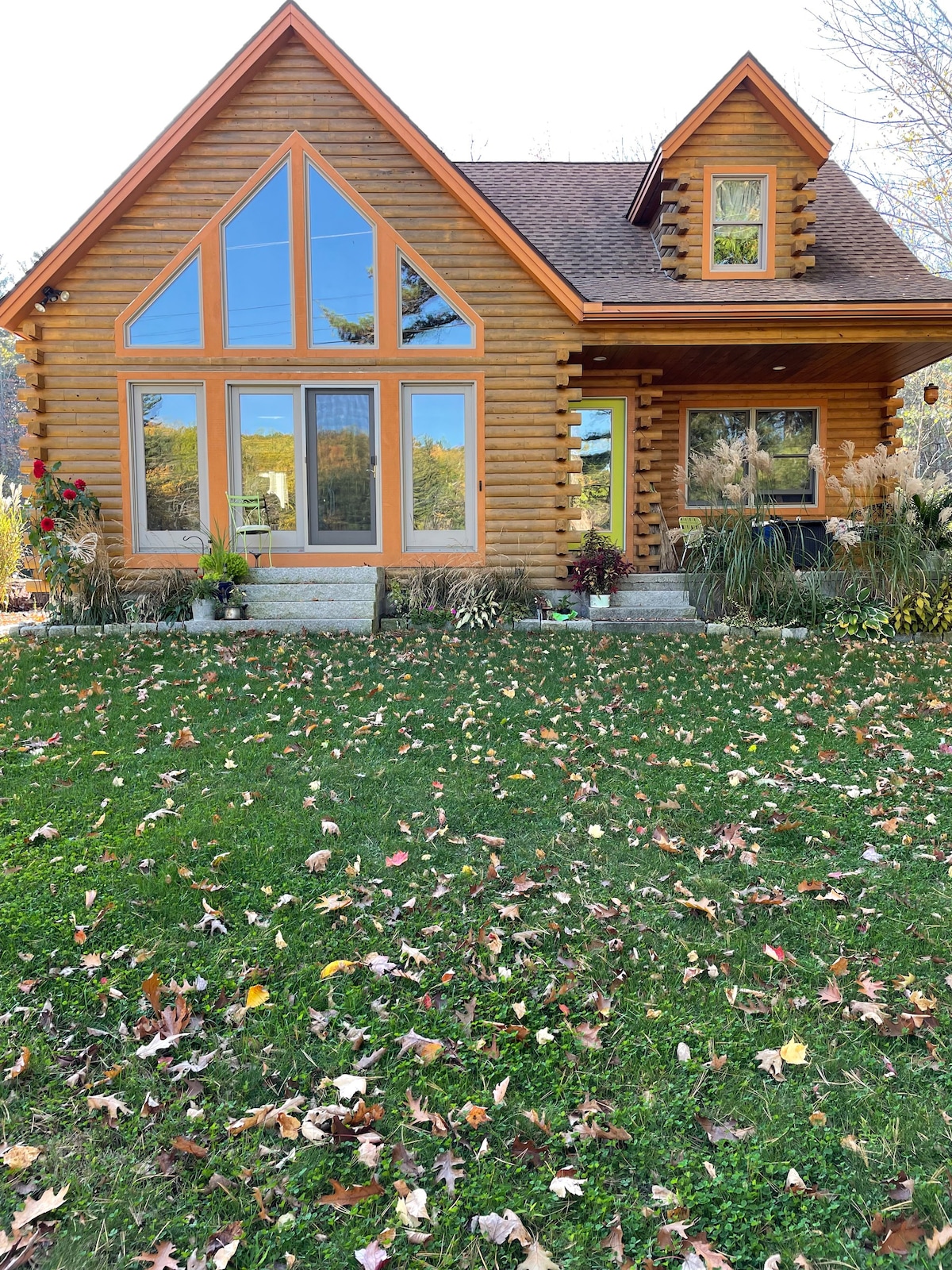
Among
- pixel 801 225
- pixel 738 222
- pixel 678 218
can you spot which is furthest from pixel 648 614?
pixel 801 225

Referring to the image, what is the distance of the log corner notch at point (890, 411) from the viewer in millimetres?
12695

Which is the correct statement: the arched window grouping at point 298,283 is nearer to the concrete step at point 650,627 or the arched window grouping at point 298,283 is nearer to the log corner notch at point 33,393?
the log corner notch at point 33,393

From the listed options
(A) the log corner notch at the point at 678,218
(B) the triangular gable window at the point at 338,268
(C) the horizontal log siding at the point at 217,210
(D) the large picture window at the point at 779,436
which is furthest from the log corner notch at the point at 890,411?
(B) the triangular gable window at the point at 338,268

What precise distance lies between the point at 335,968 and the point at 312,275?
362 inches

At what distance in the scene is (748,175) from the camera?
1155 cm

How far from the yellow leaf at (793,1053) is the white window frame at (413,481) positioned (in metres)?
8.37

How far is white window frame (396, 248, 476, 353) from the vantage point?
1005 cm

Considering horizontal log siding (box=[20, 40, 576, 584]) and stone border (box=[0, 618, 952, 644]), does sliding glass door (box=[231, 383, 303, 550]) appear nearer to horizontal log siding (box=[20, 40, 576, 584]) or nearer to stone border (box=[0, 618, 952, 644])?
horizontal log siding (box=[20, 40, 576, 584])

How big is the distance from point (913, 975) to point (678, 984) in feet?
2.55

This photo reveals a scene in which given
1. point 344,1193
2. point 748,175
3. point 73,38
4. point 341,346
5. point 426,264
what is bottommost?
point 344,1193

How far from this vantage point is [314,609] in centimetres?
934

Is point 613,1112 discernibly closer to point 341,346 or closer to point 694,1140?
point 694,1140

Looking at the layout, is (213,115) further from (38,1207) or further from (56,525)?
(38,1207)

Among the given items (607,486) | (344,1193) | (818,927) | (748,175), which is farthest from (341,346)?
(344,1193)
